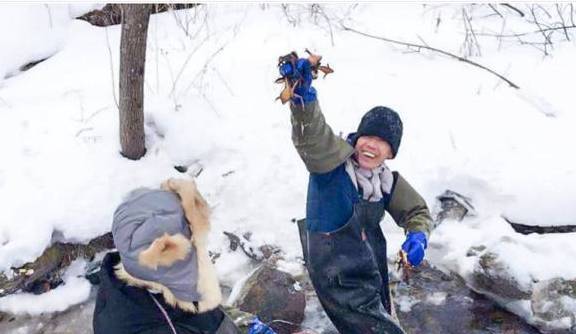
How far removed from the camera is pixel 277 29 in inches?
225

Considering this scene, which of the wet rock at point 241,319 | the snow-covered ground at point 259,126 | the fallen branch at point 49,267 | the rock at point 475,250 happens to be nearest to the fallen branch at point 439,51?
the snow-covered ground at point 259,126

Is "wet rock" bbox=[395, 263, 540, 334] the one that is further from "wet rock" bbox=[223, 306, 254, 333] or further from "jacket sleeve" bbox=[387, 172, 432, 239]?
"wet rock" bbox=[223, 306, 254, 333]

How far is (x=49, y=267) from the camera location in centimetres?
395

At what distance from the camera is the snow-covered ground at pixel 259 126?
4.11 m

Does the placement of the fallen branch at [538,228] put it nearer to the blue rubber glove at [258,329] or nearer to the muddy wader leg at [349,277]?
the muddy wader leg at [349,277]

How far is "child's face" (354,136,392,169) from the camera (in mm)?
2986

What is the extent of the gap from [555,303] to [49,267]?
274 cm

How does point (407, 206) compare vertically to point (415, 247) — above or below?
above

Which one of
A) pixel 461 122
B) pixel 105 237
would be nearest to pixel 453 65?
pixel 461 122

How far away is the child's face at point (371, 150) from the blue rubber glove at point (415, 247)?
0.39 meters

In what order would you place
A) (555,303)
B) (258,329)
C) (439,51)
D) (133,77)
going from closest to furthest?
(258,329)
(555,303)
(133,77)
(439,51)

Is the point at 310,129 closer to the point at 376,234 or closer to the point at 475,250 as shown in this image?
the point at 376,234

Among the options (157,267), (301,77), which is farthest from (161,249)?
(301,77)

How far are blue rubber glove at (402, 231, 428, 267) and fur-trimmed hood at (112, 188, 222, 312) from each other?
1.12m
